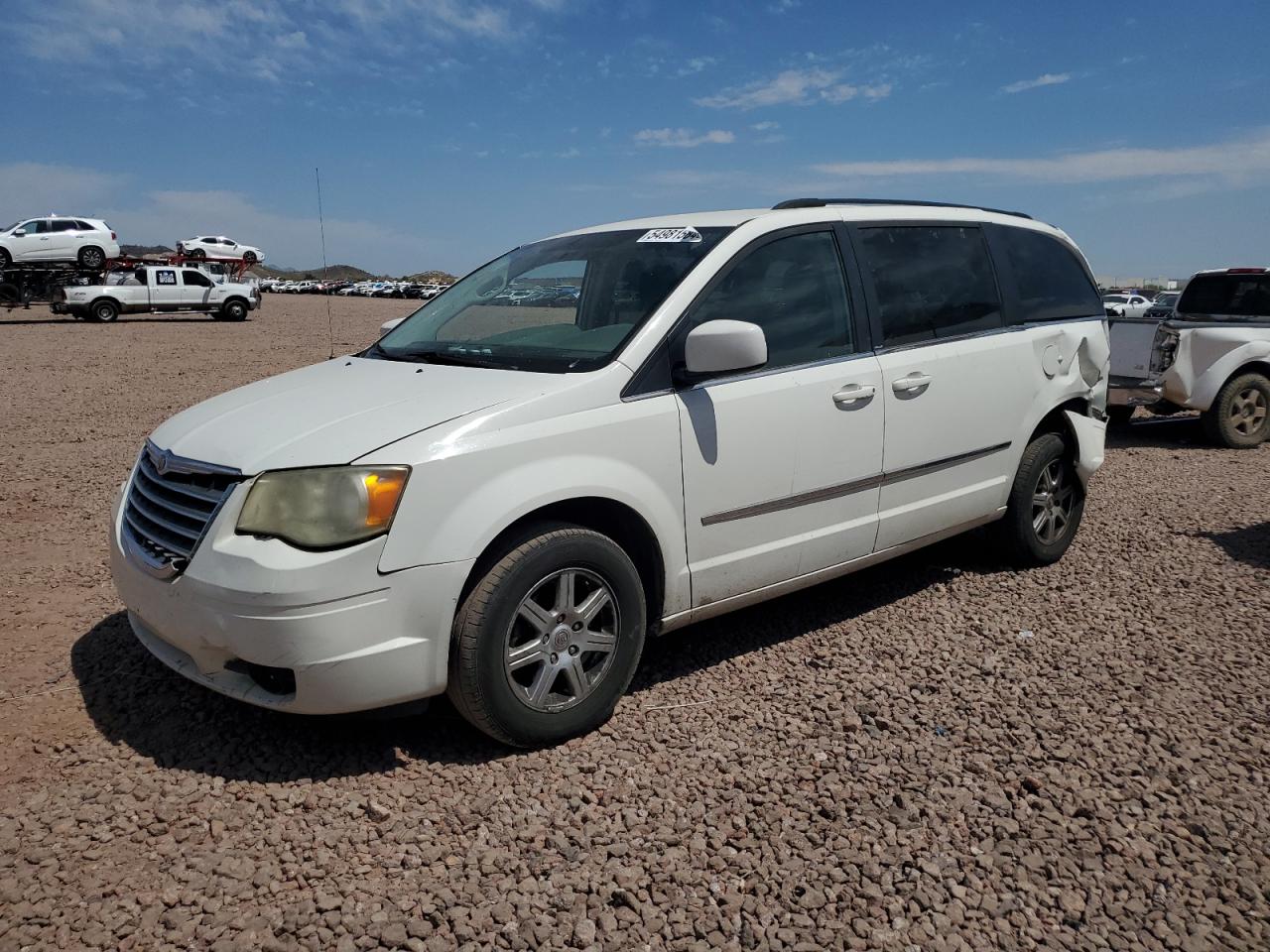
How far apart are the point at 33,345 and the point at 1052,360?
72.0 feet

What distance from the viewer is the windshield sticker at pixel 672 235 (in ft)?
13.0

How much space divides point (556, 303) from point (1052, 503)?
3.01 m

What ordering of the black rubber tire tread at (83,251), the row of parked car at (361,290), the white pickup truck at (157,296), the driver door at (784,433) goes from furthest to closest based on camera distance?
the row of parked car at (361,290) → the black rubber tire tread at (83,251) → the white pickup truck at (157,296) → the driver door at (784,433)

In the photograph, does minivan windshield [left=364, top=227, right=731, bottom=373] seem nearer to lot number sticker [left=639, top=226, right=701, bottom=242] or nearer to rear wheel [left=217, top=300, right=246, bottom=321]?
lot number sticker [left=639, top=226, right=701, bottom=242]

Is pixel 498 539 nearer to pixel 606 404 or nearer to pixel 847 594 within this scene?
pixel 606 404

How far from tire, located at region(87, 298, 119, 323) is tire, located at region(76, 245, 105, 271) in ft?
10.2

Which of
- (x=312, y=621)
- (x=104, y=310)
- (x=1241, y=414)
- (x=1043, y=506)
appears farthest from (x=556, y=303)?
(x=104, y=310)

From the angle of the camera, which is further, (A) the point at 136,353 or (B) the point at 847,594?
(A) the point at 136,353

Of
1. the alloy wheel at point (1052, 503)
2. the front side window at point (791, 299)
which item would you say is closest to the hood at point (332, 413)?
the front side window at point (791, 299)

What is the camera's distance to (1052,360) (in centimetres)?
506

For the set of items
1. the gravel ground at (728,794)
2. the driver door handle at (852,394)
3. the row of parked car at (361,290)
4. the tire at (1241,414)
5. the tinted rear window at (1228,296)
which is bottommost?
the gravel ground at (728,794)

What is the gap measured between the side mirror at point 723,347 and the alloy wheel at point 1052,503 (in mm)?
2501

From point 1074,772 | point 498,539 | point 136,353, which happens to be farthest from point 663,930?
point 136,353

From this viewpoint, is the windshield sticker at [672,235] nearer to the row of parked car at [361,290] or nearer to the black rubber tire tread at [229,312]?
the black rubber tire tread at [229,312]
